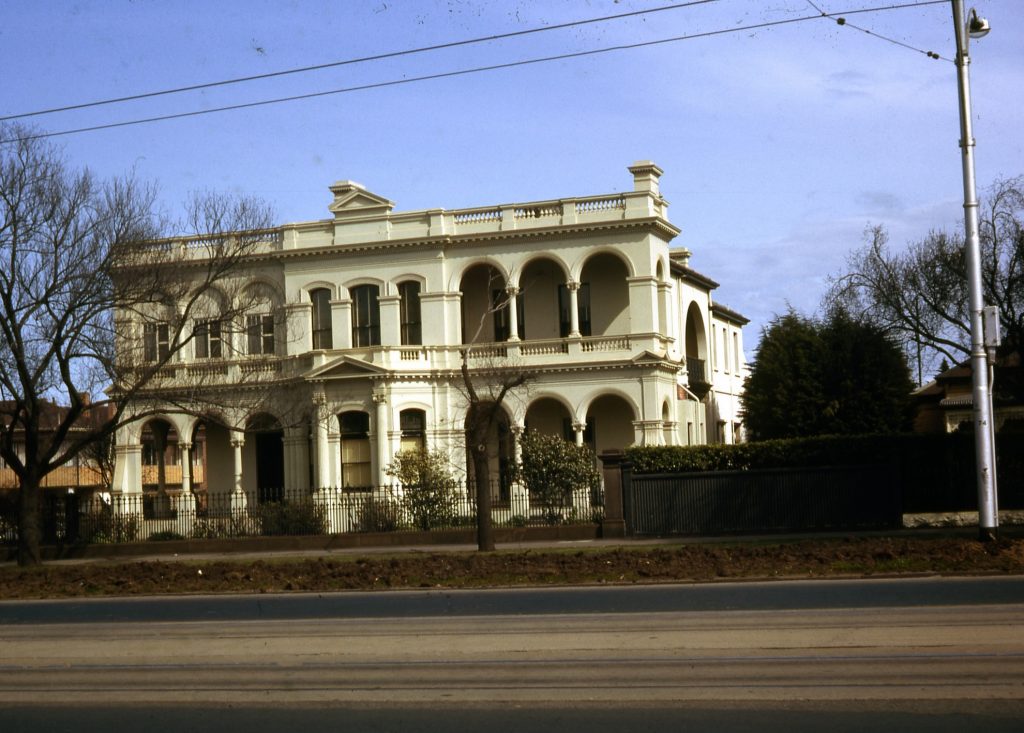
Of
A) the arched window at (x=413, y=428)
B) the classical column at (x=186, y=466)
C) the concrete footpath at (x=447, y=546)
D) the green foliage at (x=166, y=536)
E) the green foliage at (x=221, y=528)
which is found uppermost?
the arched window at (x=413, y=428)

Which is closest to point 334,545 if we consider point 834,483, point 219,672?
point 834,483

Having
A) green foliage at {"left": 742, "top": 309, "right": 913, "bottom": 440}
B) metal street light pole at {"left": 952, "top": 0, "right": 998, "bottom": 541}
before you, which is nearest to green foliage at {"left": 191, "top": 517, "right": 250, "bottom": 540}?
green foliage at {"left": 742, "top": 309, "right": 913, "bottom": 440}

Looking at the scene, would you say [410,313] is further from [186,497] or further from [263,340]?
[186,497]

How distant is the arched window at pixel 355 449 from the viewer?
42750 millimetres

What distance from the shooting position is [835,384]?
41.6 m

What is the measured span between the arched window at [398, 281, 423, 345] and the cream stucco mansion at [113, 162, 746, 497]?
49mm

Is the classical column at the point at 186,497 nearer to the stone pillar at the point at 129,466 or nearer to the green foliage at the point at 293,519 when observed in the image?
the stone pillar at the point at 129,466

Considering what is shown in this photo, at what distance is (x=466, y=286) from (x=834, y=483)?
18.6 m

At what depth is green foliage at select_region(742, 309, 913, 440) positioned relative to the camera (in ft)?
134

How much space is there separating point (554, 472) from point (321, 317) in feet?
45.7

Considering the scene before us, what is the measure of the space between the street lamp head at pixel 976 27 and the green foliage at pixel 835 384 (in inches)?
853

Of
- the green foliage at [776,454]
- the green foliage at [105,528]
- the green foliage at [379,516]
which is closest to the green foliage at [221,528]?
the green foliage at [105,528]

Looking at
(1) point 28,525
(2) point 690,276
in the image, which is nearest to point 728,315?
(2) point 690,276

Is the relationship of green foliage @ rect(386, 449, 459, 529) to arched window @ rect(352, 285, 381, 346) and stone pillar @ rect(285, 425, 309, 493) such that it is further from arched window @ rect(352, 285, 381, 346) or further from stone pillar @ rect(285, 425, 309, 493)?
arched window @ rect(352, 285, 381, 346)
